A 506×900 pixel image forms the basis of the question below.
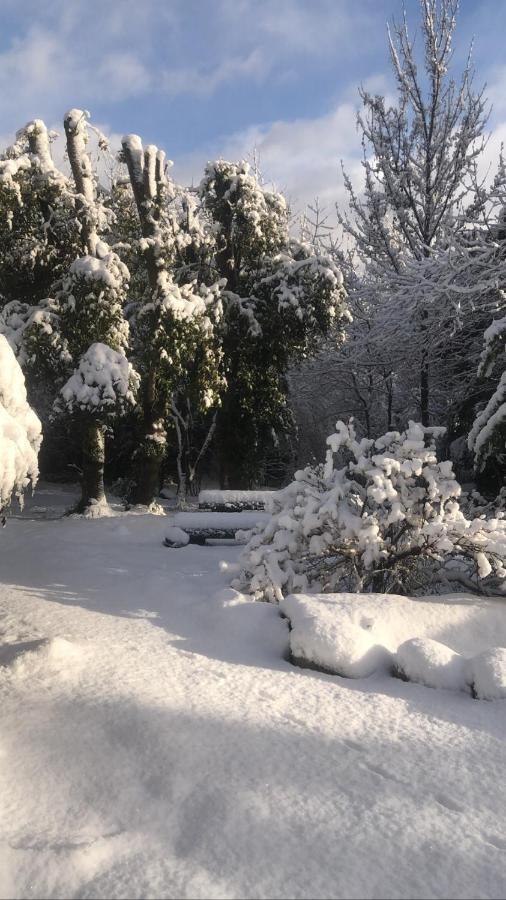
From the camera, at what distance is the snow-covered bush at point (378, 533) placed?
5582 mm

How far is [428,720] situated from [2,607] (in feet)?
12.5

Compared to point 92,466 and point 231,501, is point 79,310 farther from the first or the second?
point 231,501

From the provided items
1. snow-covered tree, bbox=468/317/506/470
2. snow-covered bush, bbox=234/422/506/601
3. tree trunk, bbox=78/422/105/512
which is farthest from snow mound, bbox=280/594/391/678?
tree trunk, bbox=78/422/105/512

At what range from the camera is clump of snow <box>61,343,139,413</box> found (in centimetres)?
1079

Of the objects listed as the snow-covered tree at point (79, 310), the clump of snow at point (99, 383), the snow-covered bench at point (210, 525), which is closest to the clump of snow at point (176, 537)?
the snow-covered bench at point (210, 525)

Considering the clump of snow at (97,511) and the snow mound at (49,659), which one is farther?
the clump of snow at (97,511)

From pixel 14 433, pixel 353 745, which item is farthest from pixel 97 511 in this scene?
pixel 353 745

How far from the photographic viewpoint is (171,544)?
880 centimetres

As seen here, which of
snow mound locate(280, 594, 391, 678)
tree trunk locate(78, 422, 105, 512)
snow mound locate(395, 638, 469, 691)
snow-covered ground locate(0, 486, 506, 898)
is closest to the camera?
snow-covered ground locate(0, 486, 506, 898)

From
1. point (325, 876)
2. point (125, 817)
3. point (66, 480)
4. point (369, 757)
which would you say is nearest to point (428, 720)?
point (369, 757)

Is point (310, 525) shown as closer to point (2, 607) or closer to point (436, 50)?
point (2, 607)

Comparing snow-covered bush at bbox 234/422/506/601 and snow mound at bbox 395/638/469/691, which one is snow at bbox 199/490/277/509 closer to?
snow-covered bush at bbox 234/422/506/601

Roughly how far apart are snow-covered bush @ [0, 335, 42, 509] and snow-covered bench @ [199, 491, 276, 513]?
18.5 ft

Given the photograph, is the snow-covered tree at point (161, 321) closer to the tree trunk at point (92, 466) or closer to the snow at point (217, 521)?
the tree trunk at point (92, 466)
